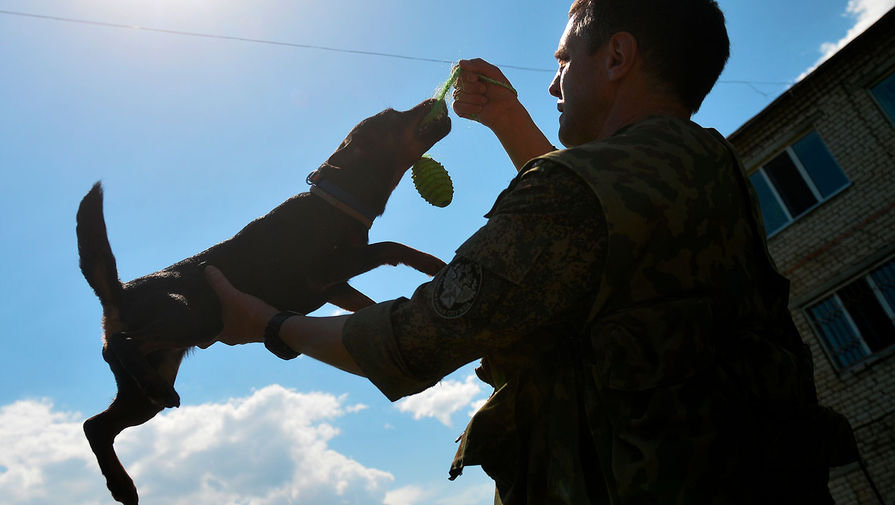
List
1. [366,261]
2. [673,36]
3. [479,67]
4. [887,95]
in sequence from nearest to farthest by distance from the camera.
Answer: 1. [673,36]
2. [479,67]
3. [366,261]
4. [887,95]

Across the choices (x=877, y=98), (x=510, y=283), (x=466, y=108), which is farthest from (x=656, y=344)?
(x=877, y=98)

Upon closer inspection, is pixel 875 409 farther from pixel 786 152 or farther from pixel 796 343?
pixel 796 343

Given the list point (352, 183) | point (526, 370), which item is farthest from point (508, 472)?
point (352, 183)

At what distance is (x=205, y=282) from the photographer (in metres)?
2.93

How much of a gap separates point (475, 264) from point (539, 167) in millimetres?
258

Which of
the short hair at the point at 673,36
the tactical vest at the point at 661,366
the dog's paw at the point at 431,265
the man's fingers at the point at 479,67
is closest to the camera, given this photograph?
the tactical vest at the point at 661,366

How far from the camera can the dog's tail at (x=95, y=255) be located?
2918 mm

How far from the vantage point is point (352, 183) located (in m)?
3.58

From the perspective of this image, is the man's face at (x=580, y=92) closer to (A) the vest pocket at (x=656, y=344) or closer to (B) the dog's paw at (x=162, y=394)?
(A) the vest pocket at (x=656, y=344)

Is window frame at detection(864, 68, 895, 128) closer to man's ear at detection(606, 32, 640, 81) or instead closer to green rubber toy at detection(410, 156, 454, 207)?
green rubber toy at detection(410, 156, 454, 207)

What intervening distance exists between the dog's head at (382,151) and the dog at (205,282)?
1 centimetres

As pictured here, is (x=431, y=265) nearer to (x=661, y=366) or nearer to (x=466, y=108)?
(x=466, y=108)

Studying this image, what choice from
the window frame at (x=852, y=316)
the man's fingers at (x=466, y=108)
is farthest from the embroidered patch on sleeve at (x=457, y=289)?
the window frame at (x=852, y=316)

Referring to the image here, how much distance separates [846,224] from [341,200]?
9.42 metres
